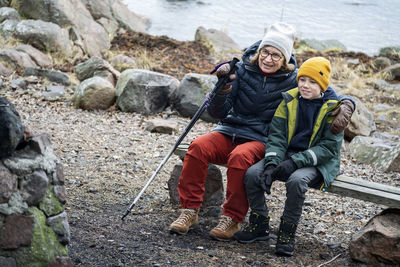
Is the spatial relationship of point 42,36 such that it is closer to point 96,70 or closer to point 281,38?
point 96,70

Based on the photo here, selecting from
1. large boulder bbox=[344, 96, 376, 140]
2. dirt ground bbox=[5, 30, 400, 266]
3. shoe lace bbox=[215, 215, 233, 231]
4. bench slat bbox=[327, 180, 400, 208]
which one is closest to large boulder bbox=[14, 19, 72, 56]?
dirt ground bbox=[5, 30, 400, 266]

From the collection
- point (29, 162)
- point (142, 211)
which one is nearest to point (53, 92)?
point (142, 211)

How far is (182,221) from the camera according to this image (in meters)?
4.02

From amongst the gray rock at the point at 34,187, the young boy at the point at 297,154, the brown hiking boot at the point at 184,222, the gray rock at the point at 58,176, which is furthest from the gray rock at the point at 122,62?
the gray rock at the point at 34,187

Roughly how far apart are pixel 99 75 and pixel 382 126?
205 inches

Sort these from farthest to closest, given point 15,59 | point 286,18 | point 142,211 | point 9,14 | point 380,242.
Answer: point 286,18 < point 9,14 < point 15,59 < point 142,211 < point 380,242

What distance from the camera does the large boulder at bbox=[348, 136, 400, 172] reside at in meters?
6.54

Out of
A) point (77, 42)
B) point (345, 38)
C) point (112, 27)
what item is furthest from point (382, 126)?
point (345, 38)

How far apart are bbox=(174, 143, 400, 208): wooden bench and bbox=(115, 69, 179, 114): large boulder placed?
4.78 metres

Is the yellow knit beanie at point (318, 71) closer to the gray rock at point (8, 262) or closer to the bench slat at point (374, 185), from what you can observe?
the bench slat at point (374, 185)

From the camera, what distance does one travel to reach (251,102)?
13.8 feet

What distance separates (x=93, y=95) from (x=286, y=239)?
5.20m

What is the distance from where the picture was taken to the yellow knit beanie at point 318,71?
12.6 ft

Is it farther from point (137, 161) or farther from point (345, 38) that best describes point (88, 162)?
point (345, 38)
